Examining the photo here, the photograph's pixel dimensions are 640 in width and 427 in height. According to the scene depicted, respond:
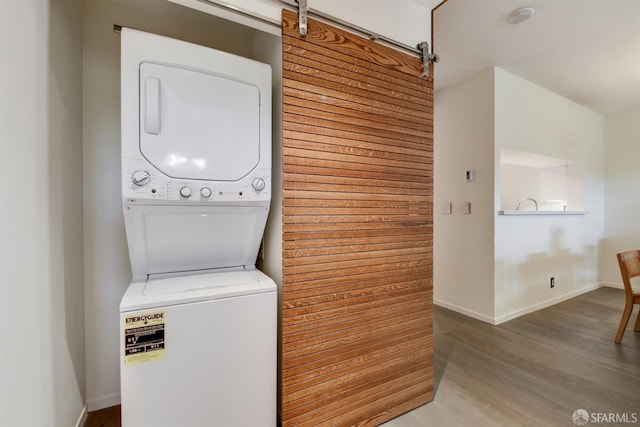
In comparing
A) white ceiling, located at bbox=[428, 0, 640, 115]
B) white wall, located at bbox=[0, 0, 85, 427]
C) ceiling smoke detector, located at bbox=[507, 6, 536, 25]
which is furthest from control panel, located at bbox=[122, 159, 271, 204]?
ceiling smoke detector, located at bbox=[507, 6, 536, 25]

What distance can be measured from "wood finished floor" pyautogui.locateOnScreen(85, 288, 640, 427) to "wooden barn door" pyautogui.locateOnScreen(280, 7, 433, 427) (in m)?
0.27

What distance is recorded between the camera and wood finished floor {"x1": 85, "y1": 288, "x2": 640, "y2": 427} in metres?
1.59

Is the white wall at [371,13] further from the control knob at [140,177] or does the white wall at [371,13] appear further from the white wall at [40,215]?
the control knob at [140,177]

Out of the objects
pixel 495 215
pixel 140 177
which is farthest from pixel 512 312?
pixel 140 177

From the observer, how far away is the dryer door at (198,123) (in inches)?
45.5

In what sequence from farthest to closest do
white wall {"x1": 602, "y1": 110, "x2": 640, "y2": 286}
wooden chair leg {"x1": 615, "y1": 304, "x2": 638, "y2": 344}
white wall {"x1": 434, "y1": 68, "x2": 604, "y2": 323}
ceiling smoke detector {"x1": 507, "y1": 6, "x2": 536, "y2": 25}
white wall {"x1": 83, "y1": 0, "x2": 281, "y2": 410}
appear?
white wall {"x1": 602, "y1": 110, "x2": 640, "y2": 286} < white wall {"x1": 434, "y1": 68, "x2": 604, "y2": 323} < wooden chair leg {"x1": 615, "y1": 304, "x2": 638, "y2": 344} < ceiling smoke detector {"x1": 507, "y1": 6, "x2": 536, "y2": 25} < white wall {"x1": 83, "y1": 0, "x2": 281, "y2": 410}

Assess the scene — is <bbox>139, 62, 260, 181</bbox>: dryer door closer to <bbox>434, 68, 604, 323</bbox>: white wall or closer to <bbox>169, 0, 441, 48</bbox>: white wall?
<bbox>169, 0, 441, 48</bbox>: white wall

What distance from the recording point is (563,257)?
11.9ft

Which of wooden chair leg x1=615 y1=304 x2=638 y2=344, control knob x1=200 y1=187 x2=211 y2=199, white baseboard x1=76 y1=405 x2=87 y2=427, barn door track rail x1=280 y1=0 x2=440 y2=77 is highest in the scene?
barn door track rail x1=280 y1=0 x2=440 y2=77

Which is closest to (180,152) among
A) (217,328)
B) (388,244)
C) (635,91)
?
(217,328)

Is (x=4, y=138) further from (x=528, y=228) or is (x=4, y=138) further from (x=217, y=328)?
(x=528, y=228)

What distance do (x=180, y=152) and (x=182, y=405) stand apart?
105cm

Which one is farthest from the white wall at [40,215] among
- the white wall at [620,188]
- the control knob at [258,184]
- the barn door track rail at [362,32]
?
the white wall at [620,188]

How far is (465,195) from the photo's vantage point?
122 inches
